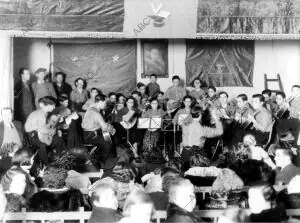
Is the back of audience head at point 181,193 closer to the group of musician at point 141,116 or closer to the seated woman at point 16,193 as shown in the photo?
the seated woman at point 16,193

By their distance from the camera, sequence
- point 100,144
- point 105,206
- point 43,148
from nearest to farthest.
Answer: point 105,206, point 43,148, point 100,144

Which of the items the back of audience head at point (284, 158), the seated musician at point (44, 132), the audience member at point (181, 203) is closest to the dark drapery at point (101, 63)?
the seated musician at point (44, 132)

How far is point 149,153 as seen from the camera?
11508mm

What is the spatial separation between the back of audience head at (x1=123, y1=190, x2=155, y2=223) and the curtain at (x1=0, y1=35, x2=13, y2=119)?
768 centimetres

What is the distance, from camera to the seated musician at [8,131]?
11.1m

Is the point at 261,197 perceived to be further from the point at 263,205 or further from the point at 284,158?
the point at 284,158

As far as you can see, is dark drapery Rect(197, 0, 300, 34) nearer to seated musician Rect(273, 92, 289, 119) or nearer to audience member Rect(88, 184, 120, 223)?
seated musician Rect(273, 92, 289, 119)

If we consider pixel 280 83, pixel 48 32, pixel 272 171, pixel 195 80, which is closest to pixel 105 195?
pixel 272 171

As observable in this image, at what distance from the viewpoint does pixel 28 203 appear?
21.3 feet

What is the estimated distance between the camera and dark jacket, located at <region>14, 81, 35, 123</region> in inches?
542

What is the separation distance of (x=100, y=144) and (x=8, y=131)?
1.80 m

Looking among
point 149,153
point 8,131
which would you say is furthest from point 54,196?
point 149,153

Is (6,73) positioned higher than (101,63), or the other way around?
(101,63)

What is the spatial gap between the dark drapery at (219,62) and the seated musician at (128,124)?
9.62 feet
